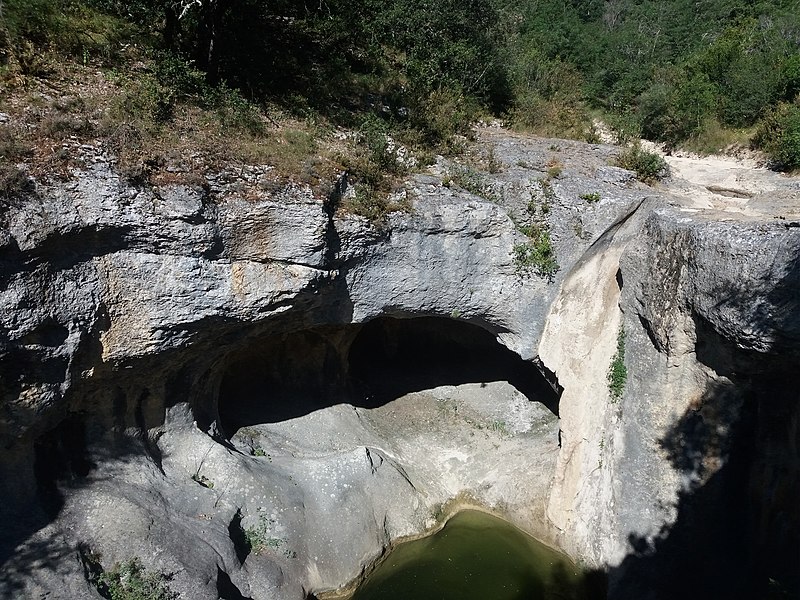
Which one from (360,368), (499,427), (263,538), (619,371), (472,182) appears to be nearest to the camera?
(263,538)

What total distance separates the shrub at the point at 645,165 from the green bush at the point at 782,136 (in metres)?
2.06

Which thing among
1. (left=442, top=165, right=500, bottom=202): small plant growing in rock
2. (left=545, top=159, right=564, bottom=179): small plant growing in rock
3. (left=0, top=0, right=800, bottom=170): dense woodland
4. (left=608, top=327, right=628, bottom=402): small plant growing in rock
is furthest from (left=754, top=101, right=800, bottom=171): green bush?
(left=442, top=165, right=500, bottom=202): small plant growing in rock

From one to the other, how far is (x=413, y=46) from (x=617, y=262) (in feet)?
23.5

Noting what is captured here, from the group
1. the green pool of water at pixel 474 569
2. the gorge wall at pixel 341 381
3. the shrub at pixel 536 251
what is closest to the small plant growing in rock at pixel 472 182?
the gorge wall at pixel 341 381

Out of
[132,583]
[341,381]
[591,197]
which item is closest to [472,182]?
[591,197]

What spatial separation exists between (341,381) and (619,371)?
5165 millimetres

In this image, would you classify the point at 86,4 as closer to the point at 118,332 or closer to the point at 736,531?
the point at 118,332

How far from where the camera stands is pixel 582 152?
1017 centimetres

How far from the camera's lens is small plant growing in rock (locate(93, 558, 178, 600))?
248 inches

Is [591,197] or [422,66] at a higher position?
[422,66]

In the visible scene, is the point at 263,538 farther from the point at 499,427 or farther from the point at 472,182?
the point at 472,182

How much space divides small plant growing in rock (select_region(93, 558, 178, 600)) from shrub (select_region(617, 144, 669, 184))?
30.4 feet

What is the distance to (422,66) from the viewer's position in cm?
1138

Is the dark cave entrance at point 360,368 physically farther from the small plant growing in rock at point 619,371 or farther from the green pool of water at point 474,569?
the green pool of water at point 474,569
